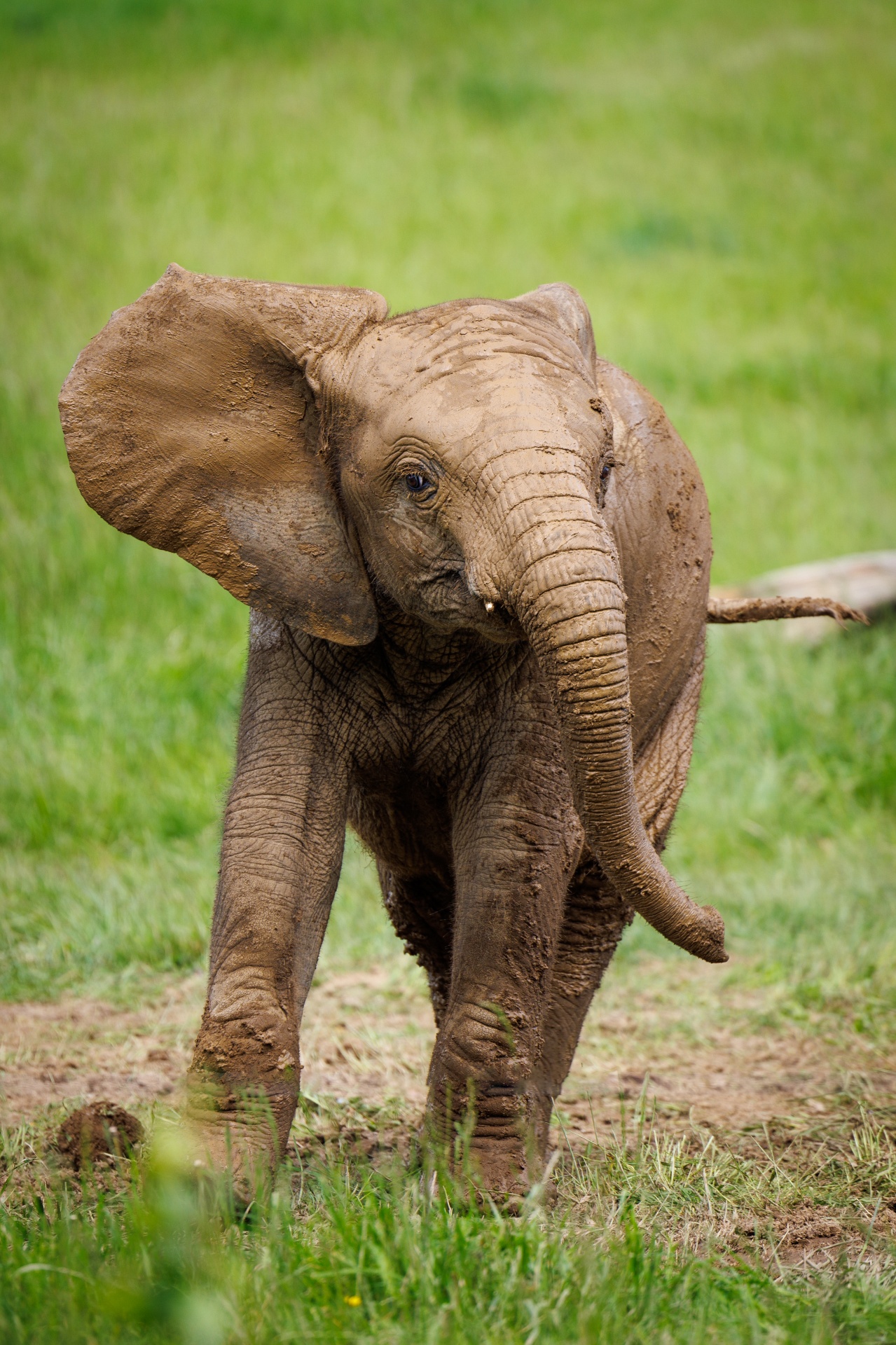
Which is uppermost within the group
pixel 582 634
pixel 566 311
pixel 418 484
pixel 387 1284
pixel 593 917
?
pixel 566 311

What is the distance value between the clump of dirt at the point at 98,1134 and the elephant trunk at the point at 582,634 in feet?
6.08

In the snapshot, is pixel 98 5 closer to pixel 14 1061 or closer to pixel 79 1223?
pixel 14 1061

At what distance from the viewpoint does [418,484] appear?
137 inches

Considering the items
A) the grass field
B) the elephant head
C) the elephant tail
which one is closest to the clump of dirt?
the grass field

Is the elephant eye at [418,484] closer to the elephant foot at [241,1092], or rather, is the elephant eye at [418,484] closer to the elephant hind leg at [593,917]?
the elephant foot at [241,1092]

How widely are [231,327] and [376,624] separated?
0.80 meters

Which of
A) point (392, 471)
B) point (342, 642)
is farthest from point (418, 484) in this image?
point (342, 642)

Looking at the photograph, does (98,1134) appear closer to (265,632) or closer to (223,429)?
(265,632)

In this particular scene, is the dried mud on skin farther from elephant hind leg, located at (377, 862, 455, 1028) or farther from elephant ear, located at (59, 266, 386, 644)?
elephant ear, located at (59, 266, 386, 644)

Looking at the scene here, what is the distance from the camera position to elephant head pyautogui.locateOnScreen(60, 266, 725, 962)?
128 inches

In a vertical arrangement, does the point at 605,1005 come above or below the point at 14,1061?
above

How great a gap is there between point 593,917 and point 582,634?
1.70 metres

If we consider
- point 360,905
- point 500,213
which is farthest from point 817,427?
point 360,905

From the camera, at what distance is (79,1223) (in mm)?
3211
